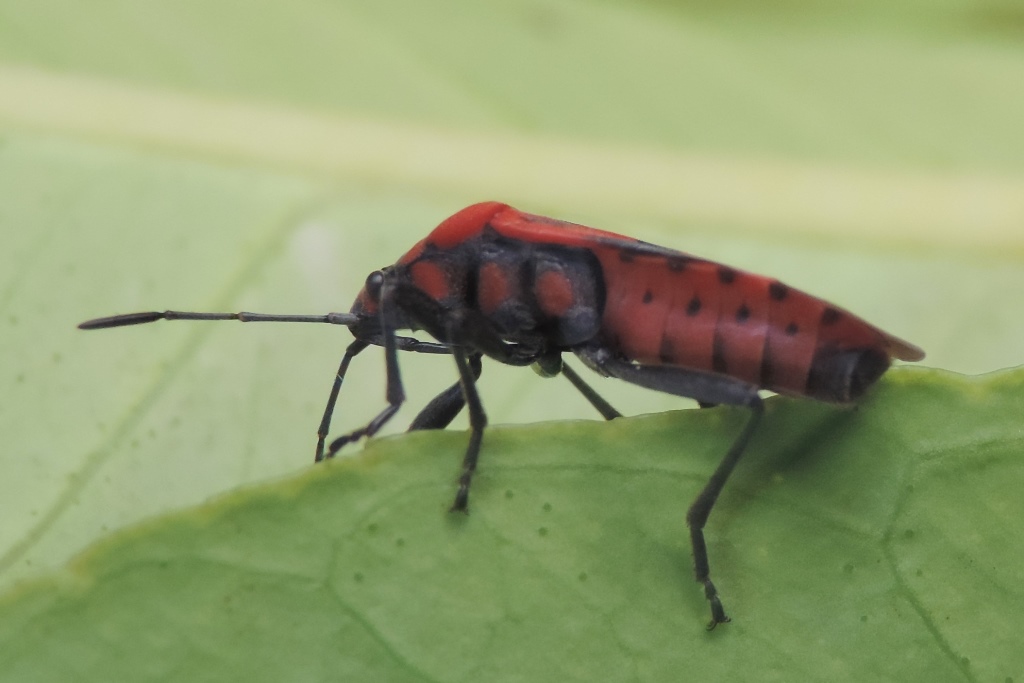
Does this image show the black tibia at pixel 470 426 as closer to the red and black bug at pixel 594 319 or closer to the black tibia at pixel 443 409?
the red and black bug at pixel 594 319

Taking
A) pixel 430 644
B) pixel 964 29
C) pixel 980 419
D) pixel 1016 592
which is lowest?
pixel 430 644

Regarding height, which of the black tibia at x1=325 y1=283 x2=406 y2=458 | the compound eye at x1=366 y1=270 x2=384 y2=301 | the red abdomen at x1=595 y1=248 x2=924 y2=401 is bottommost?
the black tibia at x1=325 y1=283 x2=406 y2=458

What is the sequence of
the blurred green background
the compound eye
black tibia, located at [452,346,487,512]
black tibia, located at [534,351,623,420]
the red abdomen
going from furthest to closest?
the blurred green background → black tibia, located at [534,351,623,420] → the compound eye → the red abdomen → black tibia, located at [452,346,487,512]

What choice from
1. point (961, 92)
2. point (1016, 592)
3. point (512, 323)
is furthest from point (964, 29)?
point (1016, 592)

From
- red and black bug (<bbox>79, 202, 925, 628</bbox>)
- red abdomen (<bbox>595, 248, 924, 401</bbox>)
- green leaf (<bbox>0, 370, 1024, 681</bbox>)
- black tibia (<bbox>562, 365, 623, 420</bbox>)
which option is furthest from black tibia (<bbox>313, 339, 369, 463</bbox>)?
green leaf (<bbox>0, 370, 1024, 681</bbox>)

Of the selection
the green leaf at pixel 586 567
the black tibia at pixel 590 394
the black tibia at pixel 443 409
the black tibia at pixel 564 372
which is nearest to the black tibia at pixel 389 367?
the black tibia at pixel 443 409

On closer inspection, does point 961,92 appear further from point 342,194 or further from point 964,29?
point 342,194

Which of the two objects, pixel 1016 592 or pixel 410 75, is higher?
pixel 410 75

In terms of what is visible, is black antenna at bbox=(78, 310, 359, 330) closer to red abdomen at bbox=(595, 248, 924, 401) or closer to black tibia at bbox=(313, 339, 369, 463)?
black tibia at bbox=(313, 339, 369, 463)
